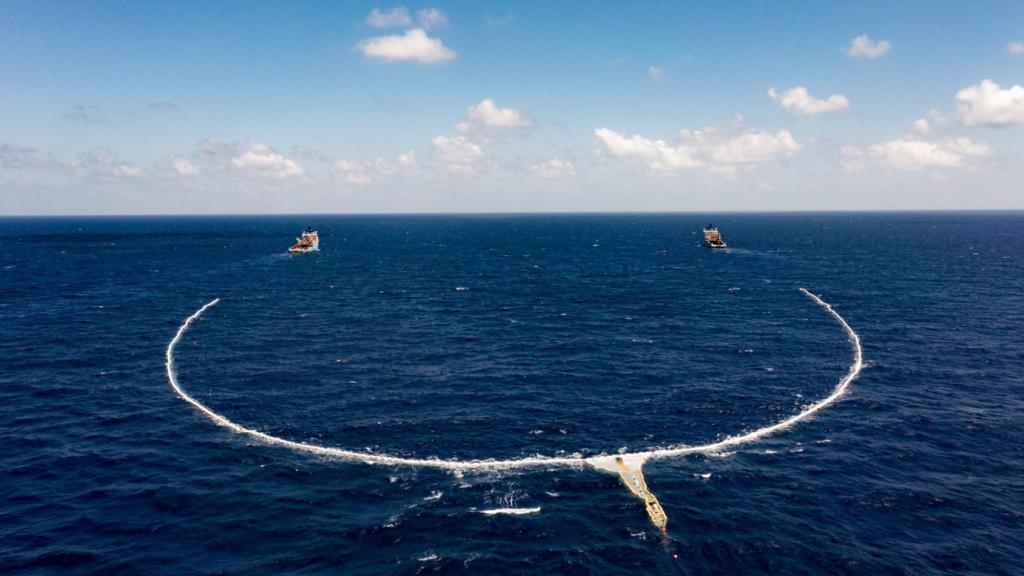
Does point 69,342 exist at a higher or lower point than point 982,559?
higher

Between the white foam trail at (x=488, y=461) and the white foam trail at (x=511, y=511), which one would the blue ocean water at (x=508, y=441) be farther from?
the white foam trail at (x=488, y=461)

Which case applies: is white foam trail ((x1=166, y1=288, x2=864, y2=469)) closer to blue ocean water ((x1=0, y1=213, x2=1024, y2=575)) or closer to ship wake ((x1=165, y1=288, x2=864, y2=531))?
ship wake ((x1=165, y1=288, x2=864, y2=531))

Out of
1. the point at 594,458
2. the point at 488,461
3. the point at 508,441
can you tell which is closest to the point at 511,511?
the point at 488,461

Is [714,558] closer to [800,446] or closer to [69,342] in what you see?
[800,446]

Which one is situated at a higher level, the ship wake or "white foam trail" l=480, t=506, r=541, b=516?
the ship wake

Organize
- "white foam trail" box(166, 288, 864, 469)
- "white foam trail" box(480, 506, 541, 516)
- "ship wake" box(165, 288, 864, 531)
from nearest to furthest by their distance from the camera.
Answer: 1. "white foam trail" box(480, 506, 541, 516)
2. "ship wake" box(165, 288, 864, 531)
3. "white foam trail" box(166, 288, 864, 469)

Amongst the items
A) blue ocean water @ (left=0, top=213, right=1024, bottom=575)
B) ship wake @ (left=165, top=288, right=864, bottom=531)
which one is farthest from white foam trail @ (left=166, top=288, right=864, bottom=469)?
blue ocean water @ (left=0, top=213, right=1024, bottom=575)

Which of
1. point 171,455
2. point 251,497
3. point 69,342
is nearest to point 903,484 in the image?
point 251,497

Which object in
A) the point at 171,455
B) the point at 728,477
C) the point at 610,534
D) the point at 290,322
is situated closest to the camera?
the point at 610,534
